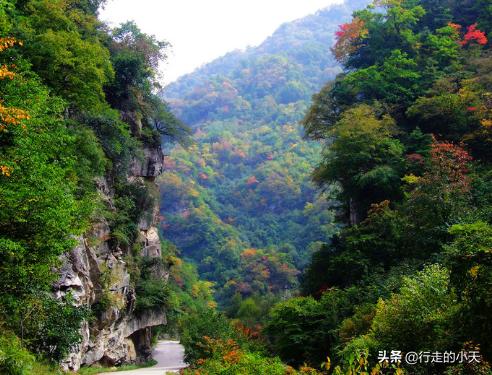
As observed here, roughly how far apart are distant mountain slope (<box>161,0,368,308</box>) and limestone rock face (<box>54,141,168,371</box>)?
24483 mm

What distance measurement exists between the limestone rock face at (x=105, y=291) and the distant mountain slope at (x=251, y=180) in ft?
80.3

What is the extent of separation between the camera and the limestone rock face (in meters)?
14.5

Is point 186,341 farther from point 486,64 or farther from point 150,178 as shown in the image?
point 486,64

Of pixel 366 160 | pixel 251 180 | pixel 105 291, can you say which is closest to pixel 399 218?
pixel 366 160

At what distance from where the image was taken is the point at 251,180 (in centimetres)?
8050

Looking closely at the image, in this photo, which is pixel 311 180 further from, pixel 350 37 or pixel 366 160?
pixel 350 37

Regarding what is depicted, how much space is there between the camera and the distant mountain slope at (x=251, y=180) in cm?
5941

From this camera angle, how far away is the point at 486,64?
21.4m

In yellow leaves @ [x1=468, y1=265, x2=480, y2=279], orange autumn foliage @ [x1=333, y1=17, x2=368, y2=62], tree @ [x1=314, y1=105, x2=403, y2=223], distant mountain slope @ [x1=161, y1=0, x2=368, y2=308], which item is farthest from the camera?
distant mountain slope @ [x1=161, y1=0, x2=368, y2=308]

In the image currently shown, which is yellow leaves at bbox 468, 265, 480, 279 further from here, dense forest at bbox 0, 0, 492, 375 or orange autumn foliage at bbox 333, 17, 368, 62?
orange autumn foliage at bbox 333, 17, 368, 62

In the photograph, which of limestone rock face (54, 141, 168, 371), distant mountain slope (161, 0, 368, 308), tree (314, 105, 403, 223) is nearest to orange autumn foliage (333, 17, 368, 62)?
tree (314, 105, 403, 223)

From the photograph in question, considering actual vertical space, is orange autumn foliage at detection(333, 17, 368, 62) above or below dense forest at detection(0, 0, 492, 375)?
above

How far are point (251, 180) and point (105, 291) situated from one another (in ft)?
208

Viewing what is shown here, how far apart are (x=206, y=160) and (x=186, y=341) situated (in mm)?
69960
